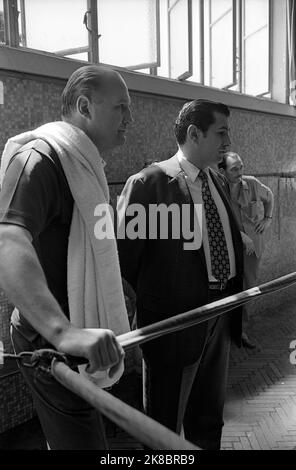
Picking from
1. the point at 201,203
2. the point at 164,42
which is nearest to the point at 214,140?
the point at 201,203

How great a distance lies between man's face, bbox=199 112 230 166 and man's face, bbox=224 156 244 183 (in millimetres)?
2017

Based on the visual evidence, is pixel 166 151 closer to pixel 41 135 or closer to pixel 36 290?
pixel 41 135

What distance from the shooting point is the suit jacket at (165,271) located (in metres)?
2.20

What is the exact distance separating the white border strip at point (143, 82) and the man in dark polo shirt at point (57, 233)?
4.87 ft

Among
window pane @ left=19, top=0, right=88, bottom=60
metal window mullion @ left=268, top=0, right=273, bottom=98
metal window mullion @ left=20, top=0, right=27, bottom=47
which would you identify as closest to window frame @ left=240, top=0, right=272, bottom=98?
metal window mullion @ left=268, top=0, right=273, bottom=98

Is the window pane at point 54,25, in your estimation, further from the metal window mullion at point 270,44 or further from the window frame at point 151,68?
the metal window mullion at point 270,44

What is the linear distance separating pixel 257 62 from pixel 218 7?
1.28m

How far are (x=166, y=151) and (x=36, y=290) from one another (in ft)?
11.0

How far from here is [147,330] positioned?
1510 mm

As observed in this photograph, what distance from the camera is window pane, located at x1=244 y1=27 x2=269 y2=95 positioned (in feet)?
21.3

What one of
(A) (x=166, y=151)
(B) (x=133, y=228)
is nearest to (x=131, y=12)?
(A) (x=166, y=151)

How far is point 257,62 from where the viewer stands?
670 cm

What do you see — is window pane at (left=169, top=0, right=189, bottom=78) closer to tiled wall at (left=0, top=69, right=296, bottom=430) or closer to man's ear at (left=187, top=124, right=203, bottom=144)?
tiled wall at (left=0, top=69, right=296, bottom=430)

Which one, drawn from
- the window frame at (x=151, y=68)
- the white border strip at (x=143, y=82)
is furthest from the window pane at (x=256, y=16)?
the white border strip at (x=143, y=82)
